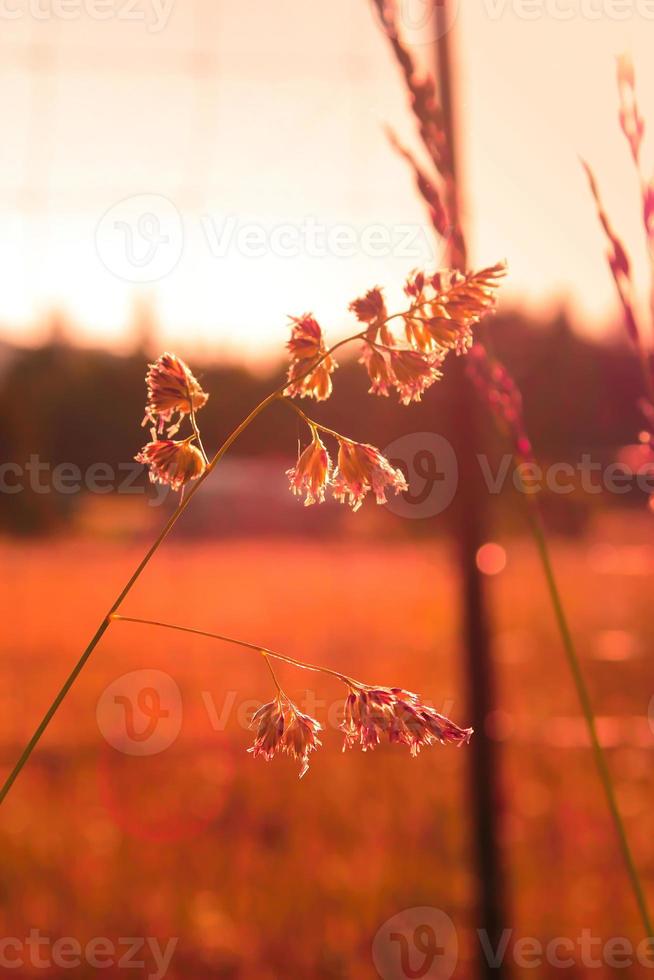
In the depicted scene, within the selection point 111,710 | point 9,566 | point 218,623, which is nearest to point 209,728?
point 111,710

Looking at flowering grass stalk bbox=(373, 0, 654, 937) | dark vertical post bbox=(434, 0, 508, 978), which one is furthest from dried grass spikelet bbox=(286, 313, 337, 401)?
dark vertical post bbox=(434, 0, 508, 978)

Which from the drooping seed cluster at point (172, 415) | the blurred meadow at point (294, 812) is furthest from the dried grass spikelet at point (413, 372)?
the blurred meadow at point (294, 812)

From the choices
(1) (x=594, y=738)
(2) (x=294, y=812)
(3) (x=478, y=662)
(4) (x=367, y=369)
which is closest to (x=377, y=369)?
(4) (x=367, y=369)

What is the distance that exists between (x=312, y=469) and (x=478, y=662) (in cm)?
161

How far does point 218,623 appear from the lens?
19.0 feet

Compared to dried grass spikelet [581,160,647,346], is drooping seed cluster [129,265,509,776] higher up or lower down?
lower down

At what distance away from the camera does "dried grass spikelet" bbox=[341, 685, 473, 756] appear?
446 mm

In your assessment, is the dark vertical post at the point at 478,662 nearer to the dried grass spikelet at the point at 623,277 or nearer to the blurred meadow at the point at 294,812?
the blurred meadow at the point at 294,812

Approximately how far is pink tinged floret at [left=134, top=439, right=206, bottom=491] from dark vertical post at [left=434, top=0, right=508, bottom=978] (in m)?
1.47

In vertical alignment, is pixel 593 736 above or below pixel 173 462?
below

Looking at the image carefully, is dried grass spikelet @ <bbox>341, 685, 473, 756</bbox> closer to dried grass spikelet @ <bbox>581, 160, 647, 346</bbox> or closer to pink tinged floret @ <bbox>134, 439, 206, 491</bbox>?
pink tinged floret @ <bbox>134, 439, 206, 491</bbox>

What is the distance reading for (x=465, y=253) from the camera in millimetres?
616

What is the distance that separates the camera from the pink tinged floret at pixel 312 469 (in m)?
0.52

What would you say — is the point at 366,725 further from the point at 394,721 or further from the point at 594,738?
the point at 594,738
